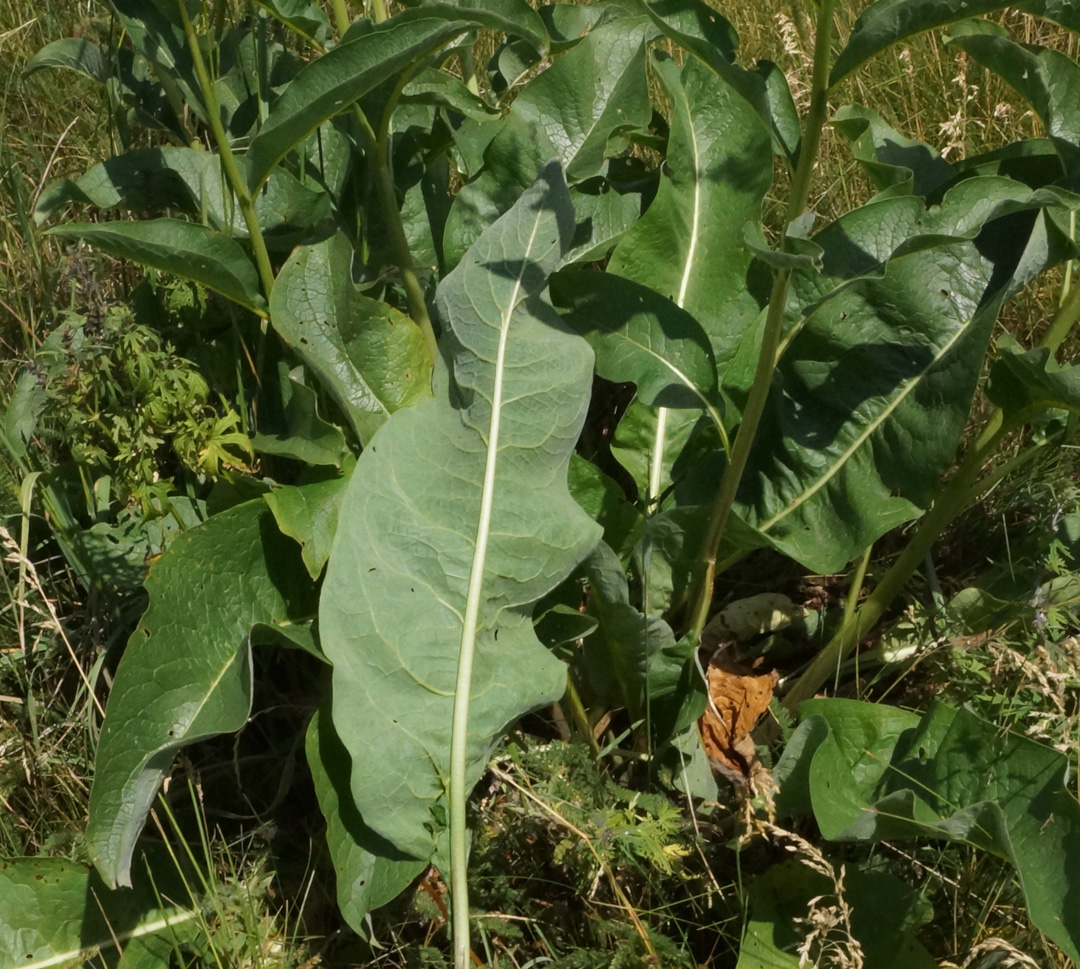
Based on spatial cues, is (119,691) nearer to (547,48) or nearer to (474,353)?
(474,353)

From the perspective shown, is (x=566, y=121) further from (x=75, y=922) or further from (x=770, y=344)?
(x=75, y=922)

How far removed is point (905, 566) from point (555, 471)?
2.11ft

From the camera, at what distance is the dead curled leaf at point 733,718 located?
199cm

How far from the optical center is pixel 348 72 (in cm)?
153

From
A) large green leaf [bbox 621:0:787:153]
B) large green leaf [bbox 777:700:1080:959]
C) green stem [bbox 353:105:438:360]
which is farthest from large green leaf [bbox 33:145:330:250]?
large green leaf [bbox 777:700:1080:959]

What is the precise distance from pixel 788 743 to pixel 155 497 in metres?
1.13

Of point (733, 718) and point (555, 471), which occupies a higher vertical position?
point (555, 471)

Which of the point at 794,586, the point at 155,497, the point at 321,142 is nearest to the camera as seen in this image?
the point at 155,497

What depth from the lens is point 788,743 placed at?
167 cm

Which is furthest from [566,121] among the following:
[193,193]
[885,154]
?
[193,193]

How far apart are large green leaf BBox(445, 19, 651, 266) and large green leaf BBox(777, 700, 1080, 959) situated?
1.00m

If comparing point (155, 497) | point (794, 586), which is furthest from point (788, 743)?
point (155, 497)

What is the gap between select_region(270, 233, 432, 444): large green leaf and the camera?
1759 mm

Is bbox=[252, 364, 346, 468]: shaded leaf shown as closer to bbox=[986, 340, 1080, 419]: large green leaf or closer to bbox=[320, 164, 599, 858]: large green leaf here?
bbox=[320, 164, 599, 858]: large green leaf
